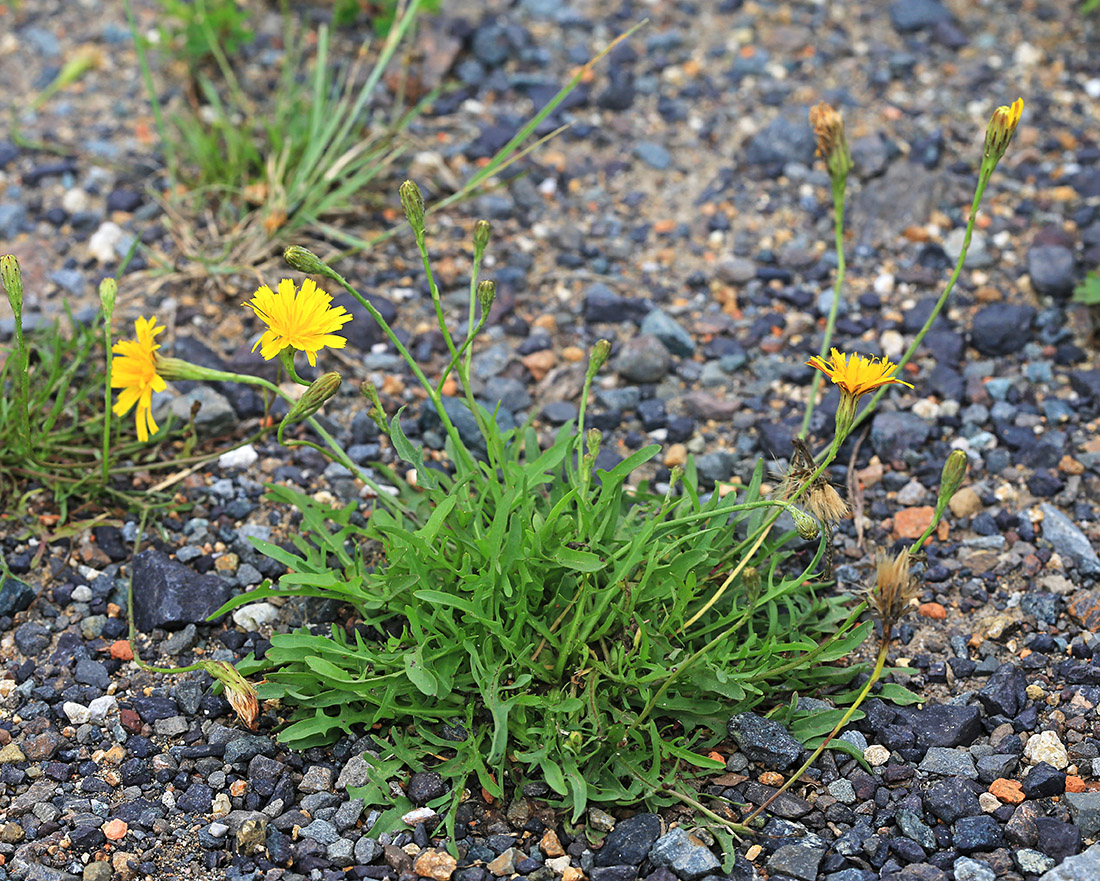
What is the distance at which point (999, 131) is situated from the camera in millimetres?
2354

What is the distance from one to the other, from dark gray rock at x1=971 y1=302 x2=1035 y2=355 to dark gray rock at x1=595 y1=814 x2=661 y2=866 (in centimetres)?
208

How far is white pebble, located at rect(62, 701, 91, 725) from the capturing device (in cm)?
249

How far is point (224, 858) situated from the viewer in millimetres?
2195

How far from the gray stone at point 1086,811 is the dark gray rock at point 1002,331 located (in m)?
1.71

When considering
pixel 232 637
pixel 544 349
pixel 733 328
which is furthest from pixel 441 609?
pixel 733 328

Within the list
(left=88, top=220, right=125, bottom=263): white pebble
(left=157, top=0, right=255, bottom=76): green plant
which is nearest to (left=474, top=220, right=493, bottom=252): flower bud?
→ (left=88, top=220, right=125, bottom=263): white pebble

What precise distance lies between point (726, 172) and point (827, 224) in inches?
18.6

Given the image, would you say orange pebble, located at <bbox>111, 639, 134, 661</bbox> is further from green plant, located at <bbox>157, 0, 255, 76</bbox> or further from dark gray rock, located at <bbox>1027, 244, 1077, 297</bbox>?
dark gray rock, located at <bbox>1027, 244, 1077, 297</bbox>

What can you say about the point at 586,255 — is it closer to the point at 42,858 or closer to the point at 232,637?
the point at 232,637

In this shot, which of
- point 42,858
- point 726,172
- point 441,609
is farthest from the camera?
point 726,172

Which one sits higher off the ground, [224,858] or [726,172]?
[726,172]

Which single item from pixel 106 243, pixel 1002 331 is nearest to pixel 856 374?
pixel 1002 331

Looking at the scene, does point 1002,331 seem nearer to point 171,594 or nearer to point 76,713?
point 171,594

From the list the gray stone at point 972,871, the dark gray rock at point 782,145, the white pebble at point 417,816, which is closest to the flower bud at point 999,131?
the gray stone at point 972,871
